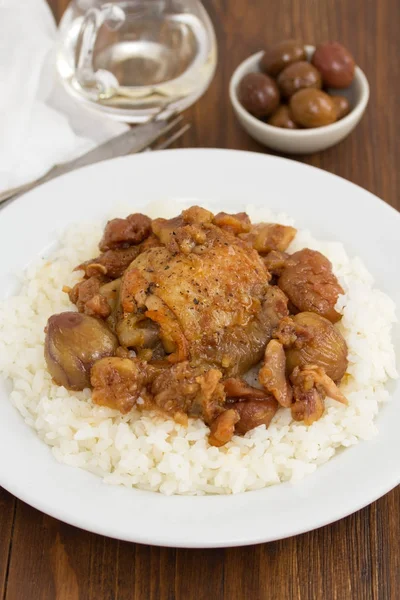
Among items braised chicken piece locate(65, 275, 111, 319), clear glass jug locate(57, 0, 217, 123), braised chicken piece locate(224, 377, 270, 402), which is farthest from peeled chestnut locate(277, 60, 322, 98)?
braised chicken piece locate(224, 377, 270, 402)

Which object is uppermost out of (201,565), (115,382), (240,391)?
(115,382)

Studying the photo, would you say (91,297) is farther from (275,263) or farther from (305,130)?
(305,130)

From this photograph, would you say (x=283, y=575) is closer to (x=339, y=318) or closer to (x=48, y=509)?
(x=48, y=509)

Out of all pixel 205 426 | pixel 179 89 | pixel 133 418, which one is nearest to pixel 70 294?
pixel 133 418

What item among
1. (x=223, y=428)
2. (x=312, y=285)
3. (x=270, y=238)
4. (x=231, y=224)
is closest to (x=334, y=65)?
(x=270, y=238)

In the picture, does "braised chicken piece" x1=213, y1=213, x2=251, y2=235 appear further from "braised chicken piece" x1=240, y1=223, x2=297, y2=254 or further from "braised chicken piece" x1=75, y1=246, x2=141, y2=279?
"braised chicken piece" x1=75, y1=246, x2=141, y2=279

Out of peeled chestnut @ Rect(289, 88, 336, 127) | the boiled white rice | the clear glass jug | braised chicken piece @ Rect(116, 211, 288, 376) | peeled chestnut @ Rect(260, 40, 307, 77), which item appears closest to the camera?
the boiled white rice

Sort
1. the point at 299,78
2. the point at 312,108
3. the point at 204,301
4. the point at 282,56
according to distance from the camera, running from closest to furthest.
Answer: the point at 204,301
the point at 312,108
the point at 299,78
the point at 282,56
